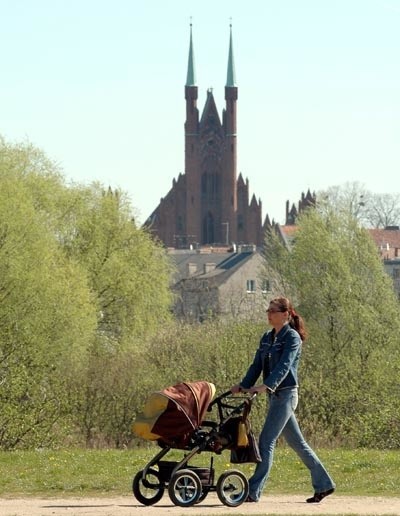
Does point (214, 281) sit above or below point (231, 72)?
below

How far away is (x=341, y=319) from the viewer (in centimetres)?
5253

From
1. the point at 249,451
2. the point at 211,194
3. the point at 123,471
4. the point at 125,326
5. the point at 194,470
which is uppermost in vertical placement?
the point at 211,194

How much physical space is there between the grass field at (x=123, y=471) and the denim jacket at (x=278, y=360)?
1502mm

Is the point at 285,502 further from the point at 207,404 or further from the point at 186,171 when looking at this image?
the point at 186,171

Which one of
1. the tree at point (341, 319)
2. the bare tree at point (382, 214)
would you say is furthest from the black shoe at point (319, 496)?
the bare tree at point (382, 214)

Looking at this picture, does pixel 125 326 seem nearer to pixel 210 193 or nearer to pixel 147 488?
pixel 147 488

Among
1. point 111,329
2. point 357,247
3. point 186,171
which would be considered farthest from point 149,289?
point 186,171

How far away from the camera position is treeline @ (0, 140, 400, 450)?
106 ft

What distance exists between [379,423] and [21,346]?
36.2ft

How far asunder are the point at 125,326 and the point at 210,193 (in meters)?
117

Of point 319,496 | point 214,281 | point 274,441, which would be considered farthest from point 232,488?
point 214,281

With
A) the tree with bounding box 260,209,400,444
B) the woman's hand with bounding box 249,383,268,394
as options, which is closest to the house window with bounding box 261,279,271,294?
the tree with bounding box 260,209,400,444

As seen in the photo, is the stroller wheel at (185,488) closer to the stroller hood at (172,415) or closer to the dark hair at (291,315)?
the stroller hood at (172,415)

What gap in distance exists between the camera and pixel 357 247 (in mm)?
57438
